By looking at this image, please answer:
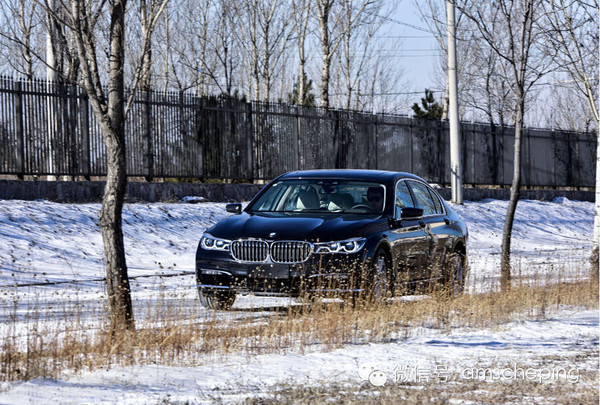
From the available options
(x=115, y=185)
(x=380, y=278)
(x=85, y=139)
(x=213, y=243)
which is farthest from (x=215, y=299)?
(x=85, y=139)

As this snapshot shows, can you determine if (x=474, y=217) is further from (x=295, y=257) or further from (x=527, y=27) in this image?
(x=295, y=257)

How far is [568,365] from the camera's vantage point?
7.68 m

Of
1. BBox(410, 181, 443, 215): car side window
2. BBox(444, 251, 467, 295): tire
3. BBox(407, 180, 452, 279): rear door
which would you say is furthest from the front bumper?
BBox(410, 181, 443, 215): car side window

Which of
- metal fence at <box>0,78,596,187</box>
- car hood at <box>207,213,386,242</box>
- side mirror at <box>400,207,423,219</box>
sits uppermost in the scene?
metal fence at <box>0,78,596,187</box>

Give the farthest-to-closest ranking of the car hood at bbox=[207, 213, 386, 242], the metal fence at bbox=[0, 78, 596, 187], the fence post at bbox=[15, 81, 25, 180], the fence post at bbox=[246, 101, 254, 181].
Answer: the fence post at bbox=[246, 101, 254, 181]
the metal fence at bbox=[0, 78, 596, 187]
the fence post at bbox=[15, 81, 25, 180]
the car hood at bbox=[207, 213, 386, 242]

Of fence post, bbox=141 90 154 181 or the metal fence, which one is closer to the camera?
the metal fence

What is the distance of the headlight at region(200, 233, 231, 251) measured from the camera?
1052 centimetres

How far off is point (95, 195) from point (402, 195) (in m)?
10.2

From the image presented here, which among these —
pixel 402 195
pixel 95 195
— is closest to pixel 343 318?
pixel 402 195

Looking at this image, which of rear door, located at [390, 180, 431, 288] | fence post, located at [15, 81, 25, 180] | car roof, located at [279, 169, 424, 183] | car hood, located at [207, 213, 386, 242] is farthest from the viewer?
fence post, located at [15, 81, 25, 180]

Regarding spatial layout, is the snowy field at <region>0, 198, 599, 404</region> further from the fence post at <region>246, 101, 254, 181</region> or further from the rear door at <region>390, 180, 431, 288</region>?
the fence post at <region>246, 101, 254, 181</region>

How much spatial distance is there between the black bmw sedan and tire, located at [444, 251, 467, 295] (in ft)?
0.09

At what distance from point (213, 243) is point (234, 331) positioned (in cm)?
217

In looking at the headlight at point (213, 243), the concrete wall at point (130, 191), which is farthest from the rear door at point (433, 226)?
the concrete wall at point (130, 191)
